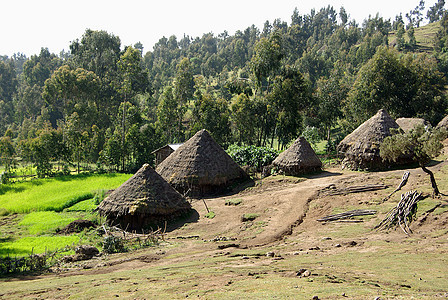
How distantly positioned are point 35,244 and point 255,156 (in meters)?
14.1

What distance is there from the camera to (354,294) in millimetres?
5625

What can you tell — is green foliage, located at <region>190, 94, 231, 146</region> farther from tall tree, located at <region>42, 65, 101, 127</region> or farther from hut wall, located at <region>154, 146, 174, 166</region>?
tall tree, located at <region>42, 65, 101, 127</region>

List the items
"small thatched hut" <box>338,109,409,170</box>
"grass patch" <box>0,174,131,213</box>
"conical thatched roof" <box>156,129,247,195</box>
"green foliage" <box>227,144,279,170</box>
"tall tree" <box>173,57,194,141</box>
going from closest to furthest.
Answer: "small thatched hut" <box>338,109,409,170</box>, "conical thatched roof" <box>156,129,247,195</box>, "grass patch" <box>0,174,131,213</box>, "green foliage" <box>227,144,279,170</box>, "tall tree" <box>173,57,194,141</box>

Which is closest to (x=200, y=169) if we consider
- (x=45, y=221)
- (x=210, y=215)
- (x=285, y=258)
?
(x=210, y=215)

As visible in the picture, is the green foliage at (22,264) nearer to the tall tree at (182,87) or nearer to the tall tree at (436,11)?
the tall tree at (182,87)

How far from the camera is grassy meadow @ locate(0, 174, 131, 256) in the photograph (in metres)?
14.3

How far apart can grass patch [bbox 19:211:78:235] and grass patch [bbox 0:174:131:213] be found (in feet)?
4.40

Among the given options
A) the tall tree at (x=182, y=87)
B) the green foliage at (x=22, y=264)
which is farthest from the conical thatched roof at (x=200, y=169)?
the tall tree at (x=182, y=87)

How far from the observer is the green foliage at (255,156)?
23.1 meters

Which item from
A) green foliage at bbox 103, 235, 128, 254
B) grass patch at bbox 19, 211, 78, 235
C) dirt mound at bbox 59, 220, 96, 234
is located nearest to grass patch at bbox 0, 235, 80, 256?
dirt mound at bbox 59, 220, 96, 234

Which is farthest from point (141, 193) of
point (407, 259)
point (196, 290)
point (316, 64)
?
point (316, 64)

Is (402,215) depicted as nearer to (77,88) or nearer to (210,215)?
(210,215)

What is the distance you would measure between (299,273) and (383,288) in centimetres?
177

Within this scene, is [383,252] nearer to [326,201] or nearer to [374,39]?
[326,201]
